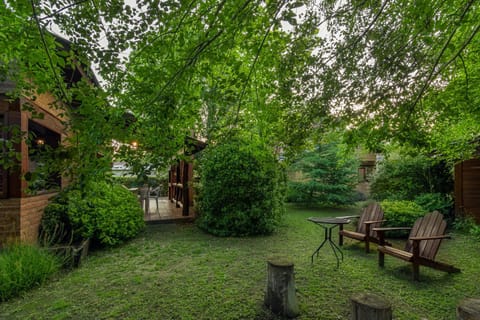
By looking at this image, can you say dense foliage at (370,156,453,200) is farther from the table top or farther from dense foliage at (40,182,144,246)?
dense foliage at (40,182,144,246)

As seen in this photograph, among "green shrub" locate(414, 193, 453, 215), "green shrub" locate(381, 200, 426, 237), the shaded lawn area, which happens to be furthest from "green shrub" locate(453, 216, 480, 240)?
the shaded lawn area

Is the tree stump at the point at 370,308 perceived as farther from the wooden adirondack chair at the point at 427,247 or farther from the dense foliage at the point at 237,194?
the dense foliage at the point at 237,194

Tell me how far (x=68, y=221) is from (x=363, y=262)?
18.6ft

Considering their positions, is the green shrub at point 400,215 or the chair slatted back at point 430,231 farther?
the green shrub at point 400,215

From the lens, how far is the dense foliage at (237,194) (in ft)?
21.7

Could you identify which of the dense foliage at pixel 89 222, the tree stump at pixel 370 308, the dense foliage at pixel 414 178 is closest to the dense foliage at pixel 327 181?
the dense foliage at pixel 414 178

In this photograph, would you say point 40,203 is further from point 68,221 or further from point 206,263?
point 206,263

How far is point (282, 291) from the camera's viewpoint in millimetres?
2992

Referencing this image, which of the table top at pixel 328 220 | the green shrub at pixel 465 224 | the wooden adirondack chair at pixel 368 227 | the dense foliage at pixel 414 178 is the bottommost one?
the green shrub at pixel 465 224

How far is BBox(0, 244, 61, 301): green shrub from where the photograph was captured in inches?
131

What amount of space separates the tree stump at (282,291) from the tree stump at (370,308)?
813 millimetres

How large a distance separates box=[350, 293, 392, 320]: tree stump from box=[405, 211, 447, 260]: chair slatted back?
2.28 metres

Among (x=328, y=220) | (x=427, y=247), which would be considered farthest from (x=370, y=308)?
(x=427, y=247)

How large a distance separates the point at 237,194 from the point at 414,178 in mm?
6329
